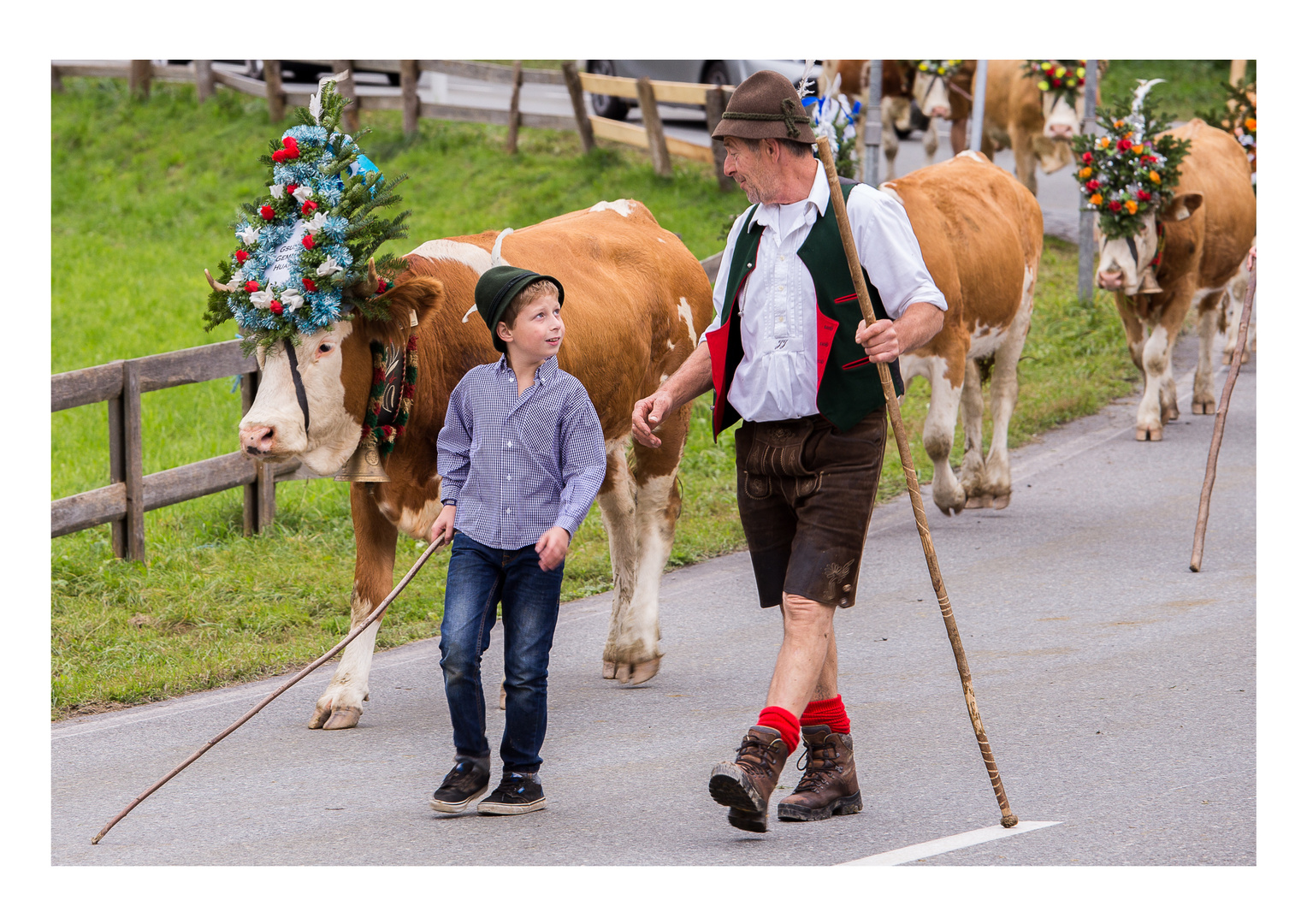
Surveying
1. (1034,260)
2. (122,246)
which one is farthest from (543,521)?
(122,246)

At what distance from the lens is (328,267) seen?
5375mm

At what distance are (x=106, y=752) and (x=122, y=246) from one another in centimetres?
1358

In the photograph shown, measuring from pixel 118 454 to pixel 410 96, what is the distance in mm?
12828

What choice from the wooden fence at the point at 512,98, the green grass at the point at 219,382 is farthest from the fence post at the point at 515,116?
the green grass at the point at 219,382

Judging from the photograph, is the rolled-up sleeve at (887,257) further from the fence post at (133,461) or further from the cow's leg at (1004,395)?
the fence post at (133,461)

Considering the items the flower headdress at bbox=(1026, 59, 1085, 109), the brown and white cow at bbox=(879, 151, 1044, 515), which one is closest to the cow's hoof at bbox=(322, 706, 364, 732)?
the brown and white cow at bbox=(879, 151, 1044, 515)

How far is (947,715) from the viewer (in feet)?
19.9

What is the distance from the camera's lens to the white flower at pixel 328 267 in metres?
5.37

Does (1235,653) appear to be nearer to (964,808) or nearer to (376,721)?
(964,808)

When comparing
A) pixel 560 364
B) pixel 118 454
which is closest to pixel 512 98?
pixel 118 454

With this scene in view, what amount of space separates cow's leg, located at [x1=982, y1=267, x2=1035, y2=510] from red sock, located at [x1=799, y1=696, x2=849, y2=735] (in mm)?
4864

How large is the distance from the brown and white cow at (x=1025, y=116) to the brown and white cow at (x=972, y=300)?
715 cm

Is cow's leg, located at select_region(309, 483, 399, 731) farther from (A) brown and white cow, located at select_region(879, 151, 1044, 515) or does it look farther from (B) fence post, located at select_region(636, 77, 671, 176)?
(B) fence post, located at select_region(636, 77, 671, 176)

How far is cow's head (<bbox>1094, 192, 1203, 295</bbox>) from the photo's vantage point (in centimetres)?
1094
